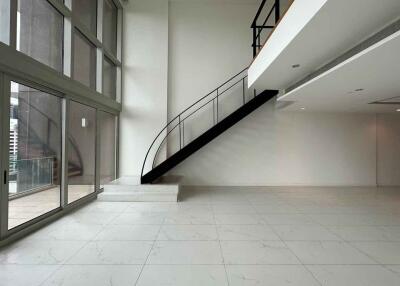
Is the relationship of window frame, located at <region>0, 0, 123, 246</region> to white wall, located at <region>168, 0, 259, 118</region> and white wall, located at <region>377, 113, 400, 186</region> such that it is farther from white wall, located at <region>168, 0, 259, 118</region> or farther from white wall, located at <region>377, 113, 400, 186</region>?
white wall, located at <region>377, 113, 400, 186</region>

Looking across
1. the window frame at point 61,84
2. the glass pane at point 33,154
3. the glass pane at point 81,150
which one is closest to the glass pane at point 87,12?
the window frame at point 61,84

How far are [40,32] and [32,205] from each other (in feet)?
9.70

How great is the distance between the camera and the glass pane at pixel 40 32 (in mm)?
3510

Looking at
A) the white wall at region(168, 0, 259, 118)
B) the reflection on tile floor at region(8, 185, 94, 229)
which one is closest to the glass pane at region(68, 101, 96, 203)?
the reflection on tile floor at region(8, 185, 94, 229)

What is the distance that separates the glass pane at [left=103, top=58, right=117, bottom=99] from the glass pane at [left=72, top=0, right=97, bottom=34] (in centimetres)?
91

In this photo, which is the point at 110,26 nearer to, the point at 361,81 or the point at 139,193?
the point at 139,193

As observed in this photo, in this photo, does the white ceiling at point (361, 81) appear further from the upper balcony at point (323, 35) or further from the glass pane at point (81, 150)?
the glass pane at point (81, 150)

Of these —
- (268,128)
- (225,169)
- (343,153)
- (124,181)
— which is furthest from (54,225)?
(343,153)

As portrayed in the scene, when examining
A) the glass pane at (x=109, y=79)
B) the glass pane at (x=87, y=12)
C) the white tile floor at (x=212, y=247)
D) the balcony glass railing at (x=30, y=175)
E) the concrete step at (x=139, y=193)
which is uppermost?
the glass pane at (x=87, y=12)

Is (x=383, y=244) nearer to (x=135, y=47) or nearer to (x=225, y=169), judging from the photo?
(x=225, y=169)

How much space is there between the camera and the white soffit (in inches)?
84.5

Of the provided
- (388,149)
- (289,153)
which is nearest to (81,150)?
(289,153)

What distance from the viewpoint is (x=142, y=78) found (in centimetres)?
694

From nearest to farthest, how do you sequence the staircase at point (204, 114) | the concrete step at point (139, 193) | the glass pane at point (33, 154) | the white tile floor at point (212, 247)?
the white tile floor at point (212, 247)
the glass pane at point (33, 154)
the concrete step at point (139, 193)
the staircase at point (204, 114)
